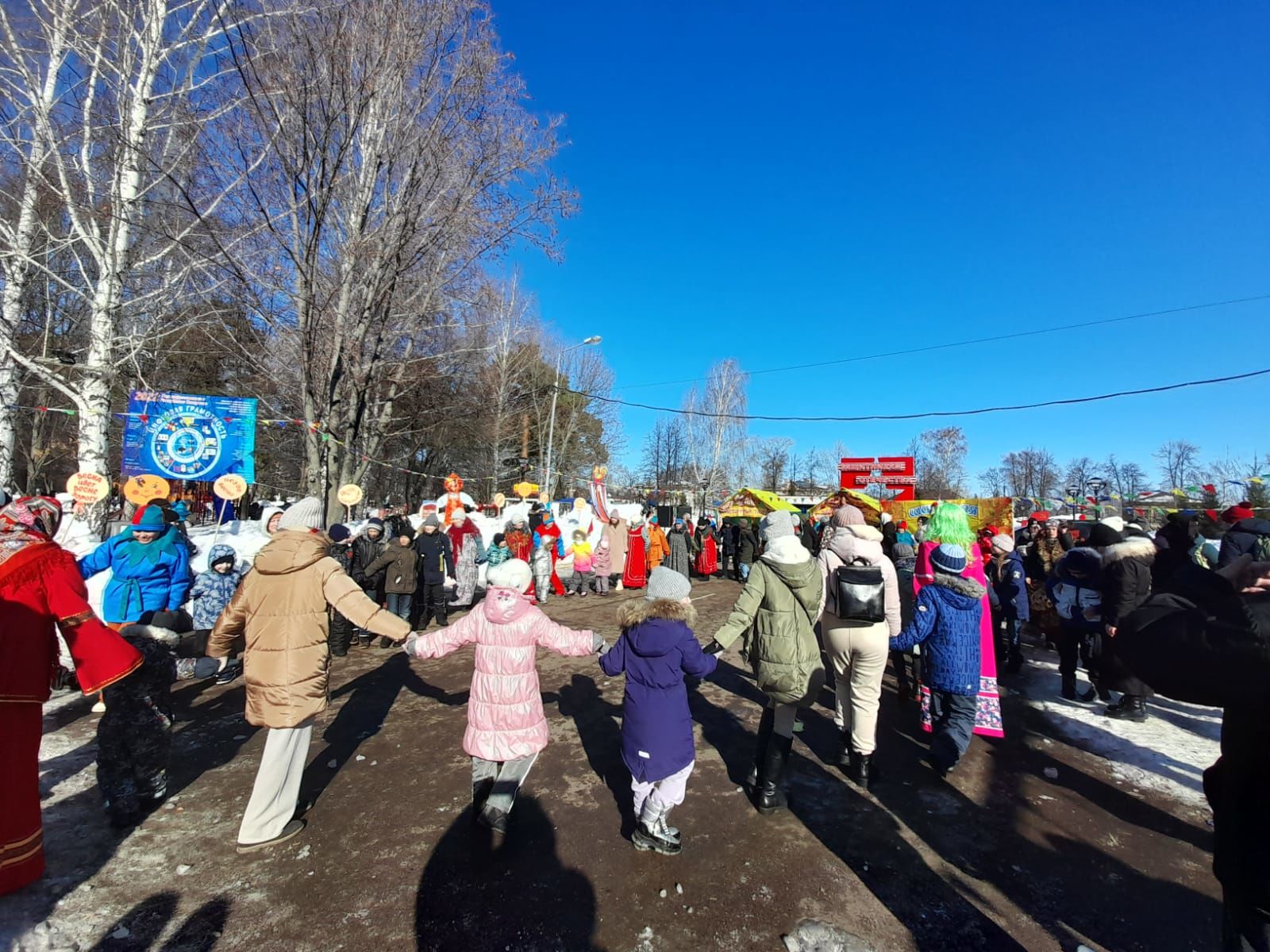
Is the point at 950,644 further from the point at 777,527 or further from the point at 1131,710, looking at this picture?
the point at 1131,710

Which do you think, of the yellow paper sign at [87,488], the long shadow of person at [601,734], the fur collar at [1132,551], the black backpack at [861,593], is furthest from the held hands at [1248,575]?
the yellow paper sign at [87,488]

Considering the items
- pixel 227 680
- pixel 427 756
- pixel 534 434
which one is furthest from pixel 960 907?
pixel 534 434

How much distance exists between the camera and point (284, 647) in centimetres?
312

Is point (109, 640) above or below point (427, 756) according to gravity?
above

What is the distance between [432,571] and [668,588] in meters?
6.12

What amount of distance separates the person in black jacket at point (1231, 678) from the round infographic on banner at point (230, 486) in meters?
10.2

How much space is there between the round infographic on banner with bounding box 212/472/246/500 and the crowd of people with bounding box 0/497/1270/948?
386cm

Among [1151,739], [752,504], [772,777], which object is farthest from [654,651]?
[752,504]

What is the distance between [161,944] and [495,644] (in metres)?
1.88

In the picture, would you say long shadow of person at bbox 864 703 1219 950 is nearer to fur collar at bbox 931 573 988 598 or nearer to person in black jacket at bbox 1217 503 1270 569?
fur collar at bbox 931 573 988 598

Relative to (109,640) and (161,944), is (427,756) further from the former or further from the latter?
(109,640)

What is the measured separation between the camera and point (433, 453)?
28391mm

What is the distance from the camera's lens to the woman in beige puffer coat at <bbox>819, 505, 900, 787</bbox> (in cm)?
388

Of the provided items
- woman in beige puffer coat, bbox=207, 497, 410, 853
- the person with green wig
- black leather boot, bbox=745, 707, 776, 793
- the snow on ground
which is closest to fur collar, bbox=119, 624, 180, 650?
woman in beige puffer coat, bbox=207, 497, 410, 853
